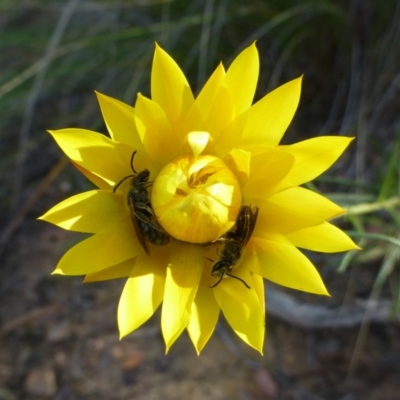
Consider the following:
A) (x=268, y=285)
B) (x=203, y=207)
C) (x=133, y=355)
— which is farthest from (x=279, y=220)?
(x=133, y=355)

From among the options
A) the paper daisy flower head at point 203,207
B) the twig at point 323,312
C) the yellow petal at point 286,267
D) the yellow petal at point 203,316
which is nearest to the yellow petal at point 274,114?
the paper daisy flower head at point 203,207

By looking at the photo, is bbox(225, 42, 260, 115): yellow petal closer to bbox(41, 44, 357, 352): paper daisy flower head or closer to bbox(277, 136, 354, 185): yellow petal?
bbox(41, 44, 357, 352): paper daisy flower head

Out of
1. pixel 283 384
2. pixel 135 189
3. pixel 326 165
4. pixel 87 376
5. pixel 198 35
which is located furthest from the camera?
pixel 198 35

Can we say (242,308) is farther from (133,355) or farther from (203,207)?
(133,355)

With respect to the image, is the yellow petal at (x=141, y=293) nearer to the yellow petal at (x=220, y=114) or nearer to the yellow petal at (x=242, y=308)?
the yellow petal at (x=242, y=308)

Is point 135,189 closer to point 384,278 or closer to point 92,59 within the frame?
point 384,278

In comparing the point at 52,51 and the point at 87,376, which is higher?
the point at 52,51

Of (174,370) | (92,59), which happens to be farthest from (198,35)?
(174,370)
